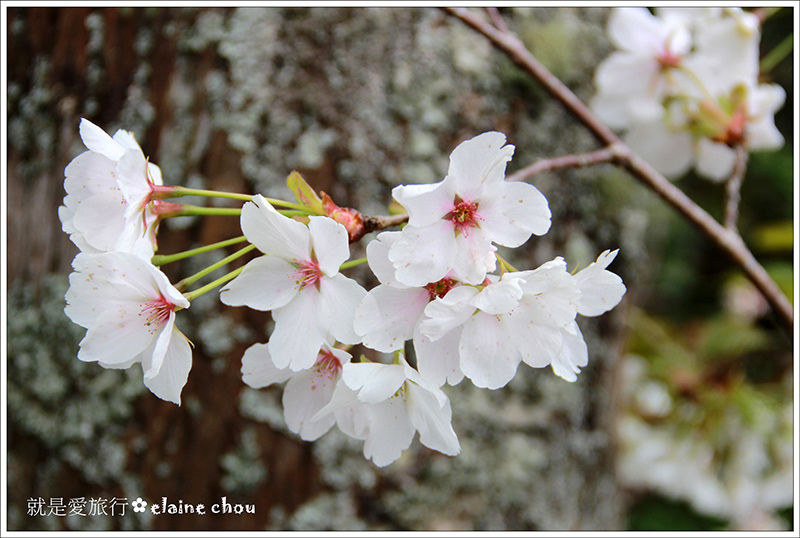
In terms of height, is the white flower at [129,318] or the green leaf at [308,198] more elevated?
the green leaf at [308,198]

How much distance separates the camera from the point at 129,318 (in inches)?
18.6

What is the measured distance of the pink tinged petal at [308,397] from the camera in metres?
0.53

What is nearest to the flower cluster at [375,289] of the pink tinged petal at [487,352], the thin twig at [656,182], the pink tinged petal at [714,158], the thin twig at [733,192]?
the pink tinged petal at [487,352]

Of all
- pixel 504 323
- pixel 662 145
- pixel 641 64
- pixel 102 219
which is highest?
pixel 641 64

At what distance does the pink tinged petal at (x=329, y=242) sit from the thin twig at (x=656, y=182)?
0.51 m

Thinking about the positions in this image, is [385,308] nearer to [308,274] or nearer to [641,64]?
[308,274]

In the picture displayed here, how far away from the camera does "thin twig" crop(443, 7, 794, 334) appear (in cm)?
79

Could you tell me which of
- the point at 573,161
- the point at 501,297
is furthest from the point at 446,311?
the point at 573,161

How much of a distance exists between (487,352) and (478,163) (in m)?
0.16

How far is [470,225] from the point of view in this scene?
1.46 feet

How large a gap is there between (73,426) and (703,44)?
4.45 feet

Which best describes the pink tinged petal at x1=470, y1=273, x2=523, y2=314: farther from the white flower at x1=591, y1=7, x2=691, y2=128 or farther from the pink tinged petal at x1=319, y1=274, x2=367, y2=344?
the white flower at x1=591, y1=7, x2=691, y2=128

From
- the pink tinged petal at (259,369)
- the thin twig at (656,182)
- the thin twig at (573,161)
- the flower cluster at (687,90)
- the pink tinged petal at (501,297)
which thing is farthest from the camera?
the flower cluster at (687,90)

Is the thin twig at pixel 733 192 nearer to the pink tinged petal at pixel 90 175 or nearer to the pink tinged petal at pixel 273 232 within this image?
the pink tinged petal at pixel 273 232
